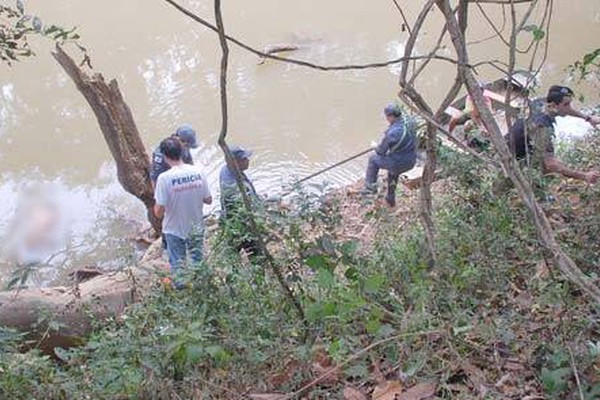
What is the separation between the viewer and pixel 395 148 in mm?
7418

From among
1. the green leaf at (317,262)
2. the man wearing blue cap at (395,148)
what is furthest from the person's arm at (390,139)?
the green leaf at (317,262)

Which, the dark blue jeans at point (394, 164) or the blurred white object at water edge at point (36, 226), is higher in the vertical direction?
the dark blue jeans at point (394, 164)

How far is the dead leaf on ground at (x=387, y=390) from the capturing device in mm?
2996

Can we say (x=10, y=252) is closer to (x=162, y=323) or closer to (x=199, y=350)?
(x=162, y=323)

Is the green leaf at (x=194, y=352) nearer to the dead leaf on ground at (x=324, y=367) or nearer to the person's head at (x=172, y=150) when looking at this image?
the dead leaf on ground at (x=324, y=367)

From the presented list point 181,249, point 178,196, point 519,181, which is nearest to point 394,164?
point 181,249

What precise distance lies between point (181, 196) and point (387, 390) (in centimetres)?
300

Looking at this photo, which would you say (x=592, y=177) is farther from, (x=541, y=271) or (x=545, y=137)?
(x=541, y=271)

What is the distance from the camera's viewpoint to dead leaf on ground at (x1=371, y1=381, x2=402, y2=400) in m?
3.00

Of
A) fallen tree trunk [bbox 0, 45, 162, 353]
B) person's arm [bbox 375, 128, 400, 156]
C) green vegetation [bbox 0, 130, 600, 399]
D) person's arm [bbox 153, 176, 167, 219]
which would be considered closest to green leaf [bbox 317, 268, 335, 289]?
green vegetation [bbox 0, 130, 600, 399]

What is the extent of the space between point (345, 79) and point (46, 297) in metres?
7.81

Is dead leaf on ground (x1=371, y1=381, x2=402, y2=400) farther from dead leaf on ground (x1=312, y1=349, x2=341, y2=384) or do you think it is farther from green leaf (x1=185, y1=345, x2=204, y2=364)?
green leaf (x1=185, y1=345, x2=204, y2=364)

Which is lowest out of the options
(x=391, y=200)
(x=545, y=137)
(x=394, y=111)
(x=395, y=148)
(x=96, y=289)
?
(x=391, y=200)

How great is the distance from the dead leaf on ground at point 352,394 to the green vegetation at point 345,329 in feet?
0.13
